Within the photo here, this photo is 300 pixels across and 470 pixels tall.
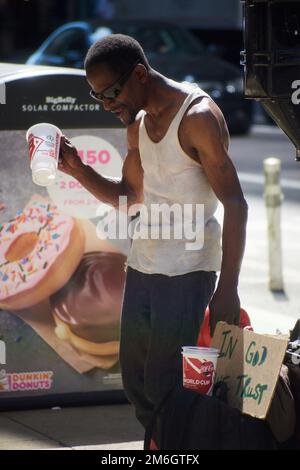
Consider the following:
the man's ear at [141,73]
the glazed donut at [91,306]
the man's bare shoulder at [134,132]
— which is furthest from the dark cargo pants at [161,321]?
the glazed donut at [91,306]

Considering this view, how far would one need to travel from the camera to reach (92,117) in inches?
228

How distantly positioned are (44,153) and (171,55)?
15908 millimetres

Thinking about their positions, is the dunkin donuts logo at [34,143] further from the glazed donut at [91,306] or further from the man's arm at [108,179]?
the glazed donut at [91,306]

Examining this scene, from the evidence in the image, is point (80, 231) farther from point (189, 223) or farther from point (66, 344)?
point (189, 223)

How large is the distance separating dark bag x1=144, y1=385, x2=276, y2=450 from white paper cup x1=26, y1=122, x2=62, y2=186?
92cm

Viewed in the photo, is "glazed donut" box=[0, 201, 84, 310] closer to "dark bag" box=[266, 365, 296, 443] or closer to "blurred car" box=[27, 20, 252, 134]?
"dark bag" box=[266, 365, 296, 443]

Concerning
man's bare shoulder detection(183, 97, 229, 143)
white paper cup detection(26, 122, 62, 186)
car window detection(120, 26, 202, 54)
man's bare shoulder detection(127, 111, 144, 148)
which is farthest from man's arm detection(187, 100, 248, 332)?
car window detection(120, 26, 202, 54)

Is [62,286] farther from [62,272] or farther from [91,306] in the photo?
[91,306]

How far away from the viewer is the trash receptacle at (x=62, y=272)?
5.75m

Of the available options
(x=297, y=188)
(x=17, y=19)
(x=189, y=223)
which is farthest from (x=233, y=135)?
(x=189, y=223)

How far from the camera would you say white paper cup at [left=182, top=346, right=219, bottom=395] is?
4.15 meters

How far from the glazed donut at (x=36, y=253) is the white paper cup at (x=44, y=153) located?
1234mm

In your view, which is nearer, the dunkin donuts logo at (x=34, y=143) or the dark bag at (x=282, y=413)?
the dark bag at (x=282, y=413)

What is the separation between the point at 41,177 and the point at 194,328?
788 millimetres
